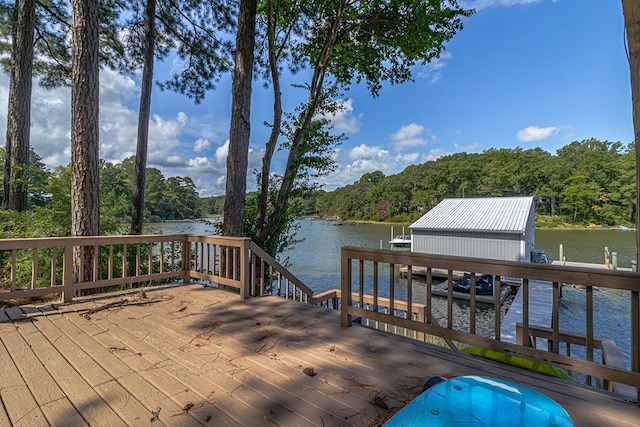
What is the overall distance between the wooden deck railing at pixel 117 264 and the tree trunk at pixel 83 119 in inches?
13.7

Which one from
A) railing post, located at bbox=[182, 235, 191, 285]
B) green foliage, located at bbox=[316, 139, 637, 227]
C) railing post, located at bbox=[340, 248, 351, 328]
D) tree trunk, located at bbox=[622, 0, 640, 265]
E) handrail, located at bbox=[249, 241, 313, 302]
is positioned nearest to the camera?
tree trunk, located at bbox=[622, 0, 640, 265]

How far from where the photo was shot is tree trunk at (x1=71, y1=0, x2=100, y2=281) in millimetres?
3783

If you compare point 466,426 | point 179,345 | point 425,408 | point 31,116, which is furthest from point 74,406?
point 31,116

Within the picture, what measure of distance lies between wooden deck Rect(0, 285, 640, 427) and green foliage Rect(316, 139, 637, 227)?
3046 cm

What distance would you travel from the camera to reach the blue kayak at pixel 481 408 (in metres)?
1.14

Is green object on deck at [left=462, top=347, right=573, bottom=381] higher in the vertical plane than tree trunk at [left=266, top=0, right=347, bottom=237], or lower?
lower

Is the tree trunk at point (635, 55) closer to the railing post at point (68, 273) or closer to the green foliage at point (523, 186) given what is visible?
the railing post at point (68, 273)

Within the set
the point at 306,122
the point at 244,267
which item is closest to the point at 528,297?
the point at 244,267

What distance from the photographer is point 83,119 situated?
12.6ft

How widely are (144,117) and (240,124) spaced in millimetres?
2792

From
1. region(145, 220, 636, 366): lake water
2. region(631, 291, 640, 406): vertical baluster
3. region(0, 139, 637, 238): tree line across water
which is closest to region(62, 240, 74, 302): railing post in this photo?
region(145, 220, 636, 366): lake water

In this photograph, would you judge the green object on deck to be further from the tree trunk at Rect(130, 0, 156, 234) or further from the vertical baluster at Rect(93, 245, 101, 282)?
the tree trunk at Rect(130, 0, 156, 234)

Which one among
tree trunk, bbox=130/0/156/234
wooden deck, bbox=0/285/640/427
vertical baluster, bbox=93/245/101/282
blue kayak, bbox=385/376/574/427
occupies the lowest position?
wooden deck, bbox=0/285/640/427

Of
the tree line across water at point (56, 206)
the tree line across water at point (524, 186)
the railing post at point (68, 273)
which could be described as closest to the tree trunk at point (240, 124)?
Answer: the railing post at point (68, 273)
